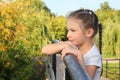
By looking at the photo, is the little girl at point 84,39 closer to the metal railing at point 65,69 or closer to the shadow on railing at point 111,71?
the metal railing at point 65,69

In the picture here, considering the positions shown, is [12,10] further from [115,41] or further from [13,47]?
[115,41]

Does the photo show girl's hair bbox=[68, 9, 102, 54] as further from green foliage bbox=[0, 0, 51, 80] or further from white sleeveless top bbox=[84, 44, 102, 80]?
green foliage bbox=[0, 0, 51, 80]

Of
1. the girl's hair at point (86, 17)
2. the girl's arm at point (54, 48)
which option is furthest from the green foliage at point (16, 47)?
the girl's arm at point (54, 48)

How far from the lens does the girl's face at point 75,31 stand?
147 centimetres

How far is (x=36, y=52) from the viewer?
906cm

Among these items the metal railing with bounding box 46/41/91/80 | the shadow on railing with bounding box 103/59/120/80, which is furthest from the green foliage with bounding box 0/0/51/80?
the shadow on railing with bounding box 103/59/120/80

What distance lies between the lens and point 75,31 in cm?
A: 147

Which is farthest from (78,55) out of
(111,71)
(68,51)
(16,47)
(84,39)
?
(111,71)

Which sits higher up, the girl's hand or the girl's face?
the girl's face

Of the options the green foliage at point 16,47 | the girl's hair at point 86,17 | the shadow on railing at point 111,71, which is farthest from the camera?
the shadow on railing at point 111,71

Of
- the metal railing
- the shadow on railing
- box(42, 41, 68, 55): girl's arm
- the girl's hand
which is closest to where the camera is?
the metal railing

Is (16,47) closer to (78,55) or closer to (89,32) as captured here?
(89,32)

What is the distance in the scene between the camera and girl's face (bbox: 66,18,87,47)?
147 centimetres

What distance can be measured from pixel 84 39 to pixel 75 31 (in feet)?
0.20
